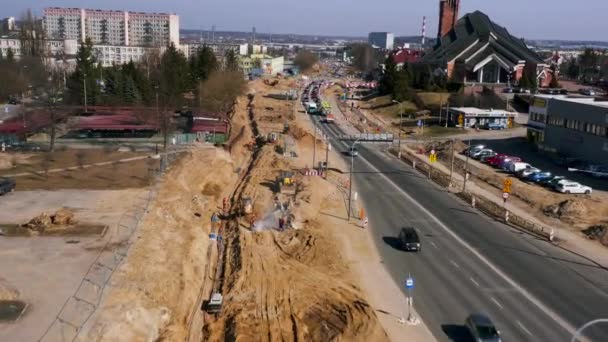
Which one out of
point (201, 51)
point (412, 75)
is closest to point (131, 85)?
point (201, 51)

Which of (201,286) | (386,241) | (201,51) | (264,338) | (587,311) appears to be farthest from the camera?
(201,51)

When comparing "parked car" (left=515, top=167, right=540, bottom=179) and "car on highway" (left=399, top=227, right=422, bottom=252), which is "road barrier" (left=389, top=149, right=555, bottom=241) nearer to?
"parked car" (left=515, top=167, right=540, bottom=179)

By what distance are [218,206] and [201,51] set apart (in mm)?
61415

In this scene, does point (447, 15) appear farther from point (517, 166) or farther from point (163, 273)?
point (163, 273)

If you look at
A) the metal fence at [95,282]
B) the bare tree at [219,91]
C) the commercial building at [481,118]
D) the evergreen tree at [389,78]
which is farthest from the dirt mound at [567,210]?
the evergreen tree at [389,78]

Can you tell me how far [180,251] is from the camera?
1207 inches

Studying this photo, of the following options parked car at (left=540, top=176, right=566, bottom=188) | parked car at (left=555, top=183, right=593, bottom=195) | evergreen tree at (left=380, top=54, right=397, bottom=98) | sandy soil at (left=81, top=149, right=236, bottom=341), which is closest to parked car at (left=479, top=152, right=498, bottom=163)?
parked car at (left=540, top=176, right=566, bottom=188)

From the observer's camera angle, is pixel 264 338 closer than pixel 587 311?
Yes

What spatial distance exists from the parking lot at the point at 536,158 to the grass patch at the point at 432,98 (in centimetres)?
2205

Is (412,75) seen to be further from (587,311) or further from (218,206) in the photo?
(587,311)

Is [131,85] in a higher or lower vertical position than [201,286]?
higher

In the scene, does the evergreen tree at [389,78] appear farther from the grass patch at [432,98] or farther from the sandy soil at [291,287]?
the sandy soil at [291,287]

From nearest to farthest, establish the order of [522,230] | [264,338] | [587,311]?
[264,338] → [587,311] → [522,230]

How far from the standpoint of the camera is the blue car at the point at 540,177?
165 ft
